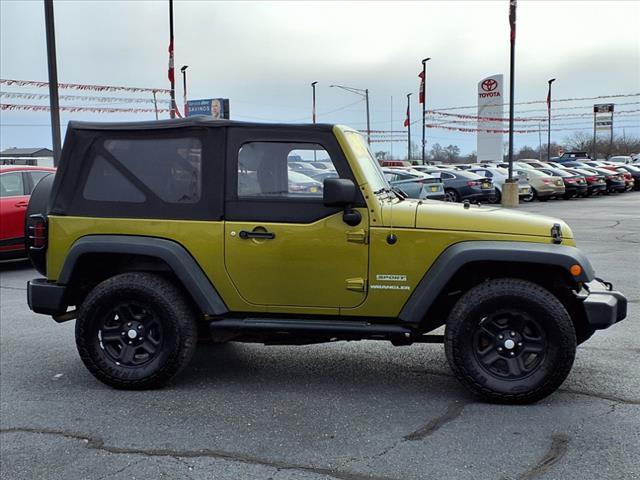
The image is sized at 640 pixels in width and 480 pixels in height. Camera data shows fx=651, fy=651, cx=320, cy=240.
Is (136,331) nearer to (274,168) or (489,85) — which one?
(274,168)

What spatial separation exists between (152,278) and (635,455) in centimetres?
332

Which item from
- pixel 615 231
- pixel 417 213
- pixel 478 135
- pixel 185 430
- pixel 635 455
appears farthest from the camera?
pixel 478 135

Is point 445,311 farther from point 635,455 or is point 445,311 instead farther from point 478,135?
point 478,135

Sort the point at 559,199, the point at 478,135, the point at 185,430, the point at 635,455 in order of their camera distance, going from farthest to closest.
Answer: the point at 478,135, the point at 559,199, the point at 185,430, the point at 635,455

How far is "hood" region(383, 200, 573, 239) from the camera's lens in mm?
4395

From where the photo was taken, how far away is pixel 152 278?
15.6 ft

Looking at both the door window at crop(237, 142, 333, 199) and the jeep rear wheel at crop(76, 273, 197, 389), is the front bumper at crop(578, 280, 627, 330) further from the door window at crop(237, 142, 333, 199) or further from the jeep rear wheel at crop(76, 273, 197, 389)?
the jeep rear wheel at crop(76, 273, 197, 389)

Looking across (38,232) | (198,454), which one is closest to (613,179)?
(38,232)

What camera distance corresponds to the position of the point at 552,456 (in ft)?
11.9

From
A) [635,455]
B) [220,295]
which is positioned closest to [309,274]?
[220,295]

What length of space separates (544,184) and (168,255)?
2654 cm

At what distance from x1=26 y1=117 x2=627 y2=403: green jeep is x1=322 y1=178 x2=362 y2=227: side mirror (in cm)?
2

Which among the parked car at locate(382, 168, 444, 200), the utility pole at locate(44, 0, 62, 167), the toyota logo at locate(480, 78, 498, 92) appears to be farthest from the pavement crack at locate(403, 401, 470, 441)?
the toyota logo at locate(480, 78, 498, 92)

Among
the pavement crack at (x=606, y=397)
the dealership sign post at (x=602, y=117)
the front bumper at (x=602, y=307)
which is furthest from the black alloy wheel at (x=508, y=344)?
the dealership sign post at (x=602, y=117)
